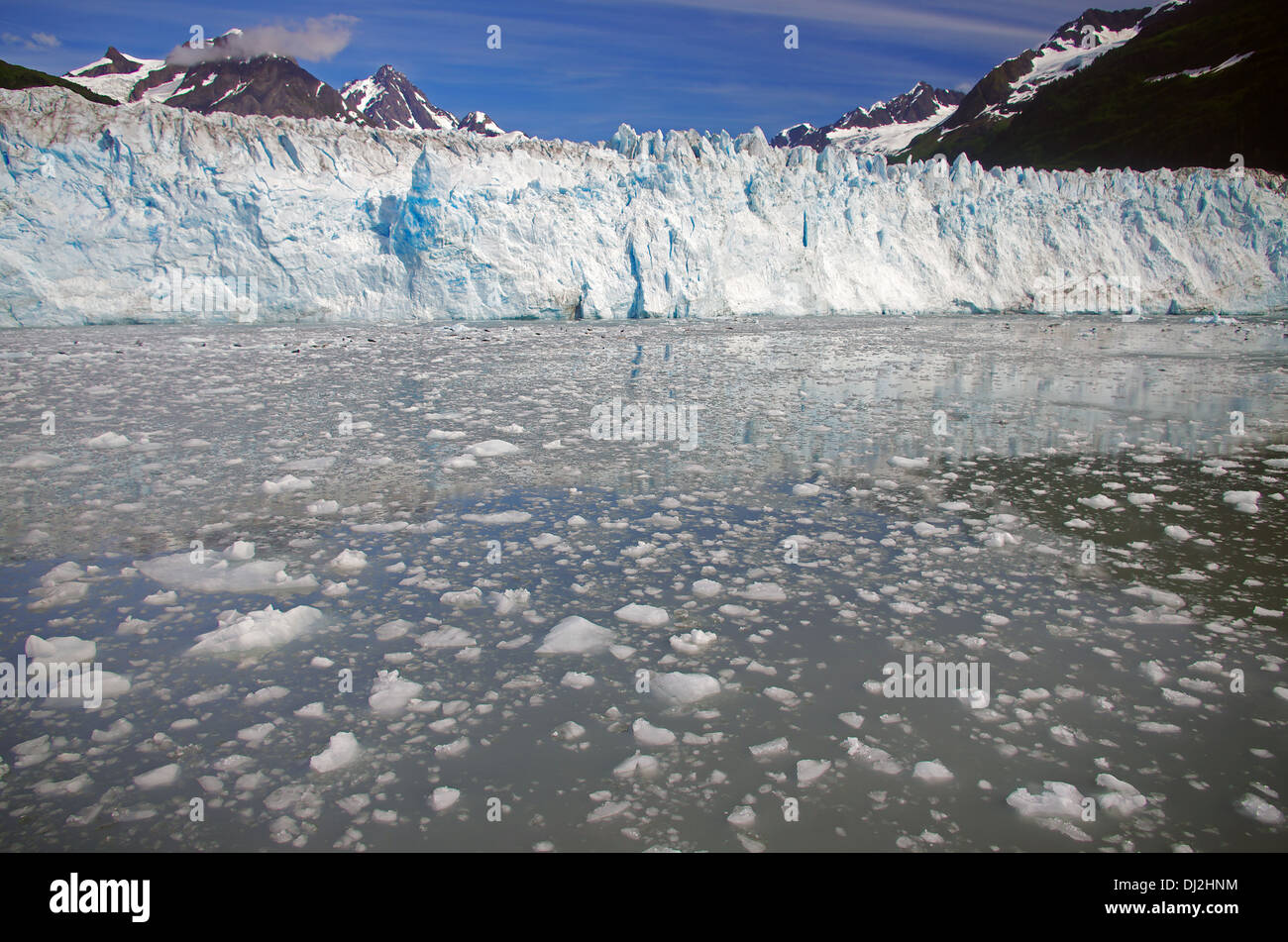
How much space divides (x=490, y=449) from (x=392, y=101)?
418 feet

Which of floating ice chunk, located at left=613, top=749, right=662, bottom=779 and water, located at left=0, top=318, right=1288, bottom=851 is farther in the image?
floating ice chunk, located at left=613, top=749, right=662, bottom=779

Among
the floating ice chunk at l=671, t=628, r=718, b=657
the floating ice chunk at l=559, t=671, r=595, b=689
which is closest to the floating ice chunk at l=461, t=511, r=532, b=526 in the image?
the floating ice chunk at l=671, t=628, r=718, b=657

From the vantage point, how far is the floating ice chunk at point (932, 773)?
2286 mm

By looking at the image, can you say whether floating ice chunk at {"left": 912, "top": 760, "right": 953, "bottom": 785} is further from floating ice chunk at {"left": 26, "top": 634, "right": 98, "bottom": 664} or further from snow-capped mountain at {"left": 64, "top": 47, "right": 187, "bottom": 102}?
snow-capped mountain at {"left": 64, "top": 47, "right": 187, "bottom": 102}

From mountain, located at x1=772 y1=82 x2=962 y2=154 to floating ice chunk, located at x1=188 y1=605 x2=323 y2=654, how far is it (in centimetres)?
13409

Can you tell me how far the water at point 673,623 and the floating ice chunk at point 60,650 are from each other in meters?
0.15

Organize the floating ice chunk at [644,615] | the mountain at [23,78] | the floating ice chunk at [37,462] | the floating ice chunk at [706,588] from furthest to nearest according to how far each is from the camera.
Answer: the mountain at [23,78], the floating ice chunk at [37,462], the floating ice chunk at [706,588], the floating ice chunk at [644,615]

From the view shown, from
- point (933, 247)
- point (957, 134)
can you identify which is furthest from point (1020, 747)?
point (957, 134)

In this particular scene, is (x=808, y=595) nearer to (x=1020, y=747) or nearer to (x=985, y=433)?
(x=1020, y=747)

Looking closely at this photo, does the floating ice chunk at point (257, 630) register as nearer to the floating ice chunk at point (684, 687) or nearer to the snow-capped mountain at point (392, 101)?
the floating ice chunk at point (684, 687)

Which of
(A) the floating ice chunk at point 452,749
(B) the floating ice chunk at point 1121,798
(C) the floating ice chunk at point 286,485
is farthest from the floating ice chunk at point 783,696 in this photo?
(C) the floating ice chunk at point 286,485

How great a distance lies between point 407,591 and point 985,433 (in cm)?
584

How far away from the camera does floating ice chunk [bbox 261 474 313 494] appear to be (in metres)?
5.21

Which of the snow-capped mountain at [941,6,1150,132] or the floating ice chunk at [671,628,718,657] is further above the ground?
the snow-capped mountain at [941,6,1150,132]
